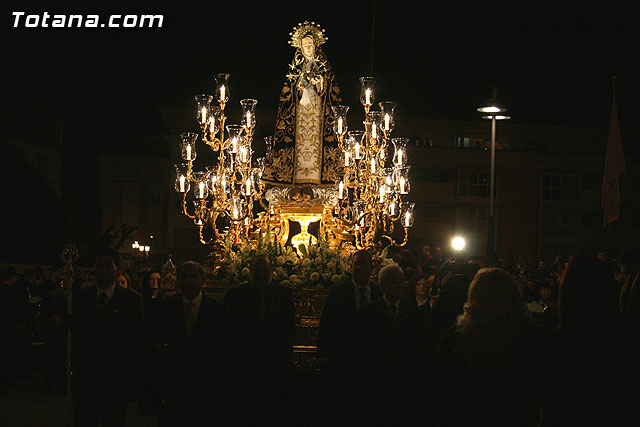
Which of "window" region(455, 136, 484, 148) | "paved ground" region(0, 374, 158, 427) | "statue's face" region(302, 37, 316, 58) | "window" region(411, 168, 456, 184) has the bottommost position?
"paved ground" region(0, 374, 158, 427)

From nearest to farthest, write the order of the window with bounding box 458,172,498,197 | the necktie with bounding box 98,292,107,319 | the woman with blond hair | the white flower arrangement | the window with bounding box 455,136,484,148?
the woman with blond hair
the necktie with bounding box 98,292,107,319
the white flower arrangement
the window with bounding box 458,172,498,197
the window with bounding box 455,136,484,148

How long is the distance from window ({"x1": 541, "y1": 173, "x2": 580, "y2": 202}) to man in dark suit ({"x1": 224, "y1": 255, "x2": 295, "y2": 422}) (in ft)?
105

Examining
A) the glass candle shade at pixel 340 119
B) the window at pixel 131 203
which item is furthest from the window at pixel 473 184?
the glass candle shade at pixel 340 119

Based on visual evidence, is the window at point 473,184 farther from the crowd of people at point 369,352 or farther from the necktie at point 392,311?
the necktie at point 392,311

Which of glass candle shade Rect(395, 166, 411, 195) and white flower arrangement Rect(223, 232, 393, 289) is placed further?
glass candle shade Rect(395, 166, 411, 195)

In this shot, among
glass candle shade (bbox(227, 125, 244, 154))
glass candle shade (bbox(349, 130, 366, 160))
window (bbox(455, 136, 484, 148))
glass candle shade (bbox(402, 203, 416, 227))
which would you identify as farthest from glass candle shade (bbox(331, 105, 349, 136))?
window (bbox(455, 136, 484, 148))

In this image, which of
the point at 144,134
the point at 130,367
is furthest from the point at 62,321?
the point at 144,134

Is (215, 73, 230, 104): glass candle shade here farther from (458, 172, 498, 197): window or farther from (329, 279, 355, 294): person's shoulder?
(458, 172, 498, 197): window

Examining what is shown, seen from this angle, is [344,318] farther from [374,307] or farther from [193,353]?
[193,353]

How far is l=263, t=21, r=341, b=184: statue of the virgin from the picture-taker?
1155 cm

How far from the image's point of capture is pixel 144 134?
152 ft

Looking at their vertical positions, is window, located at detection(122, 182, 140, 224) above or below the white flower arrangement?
above

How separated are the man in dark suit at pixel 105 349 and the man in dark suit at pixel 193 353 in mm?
466

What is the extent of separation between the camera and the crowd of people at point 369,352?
13.8ft
